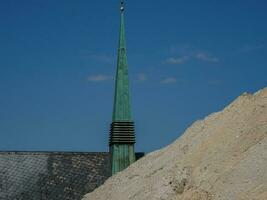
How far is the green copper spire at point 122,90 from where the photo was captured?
29.9m

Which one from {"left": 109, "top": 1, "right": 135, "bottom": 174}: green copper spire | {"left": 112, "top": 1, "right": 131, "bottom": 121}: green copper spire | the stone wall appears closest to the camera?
the stone wall

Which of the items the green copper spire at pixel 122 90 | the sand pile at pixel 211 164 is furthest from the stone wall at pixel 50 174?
the sand pile at pixel 211 164

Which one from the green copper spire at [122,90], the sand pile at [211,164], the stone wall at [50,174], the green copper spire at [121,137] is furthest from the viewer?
the green copper spire at [122,90]

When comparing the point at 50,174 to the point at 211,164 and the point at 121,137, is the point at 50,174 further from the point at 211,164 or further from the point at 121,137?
the point at 211,164

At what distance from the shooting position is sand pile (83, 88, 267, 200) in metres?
18.6

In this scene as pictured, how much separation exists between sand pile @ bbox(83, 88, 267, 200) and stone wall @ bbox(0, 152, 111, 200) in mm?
2521

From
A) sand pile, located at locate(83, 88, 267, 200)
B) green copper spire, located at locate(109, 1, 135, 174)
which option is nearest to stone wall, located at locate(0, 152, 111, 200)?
green copper spire, located at locate(109, 1, 135, 174)

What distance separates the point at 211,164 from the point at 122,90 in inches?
429

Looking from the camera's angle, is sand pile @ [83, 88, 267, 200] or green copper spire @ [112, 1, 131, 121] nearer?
sand pile @ [83, 88, 267, 200]

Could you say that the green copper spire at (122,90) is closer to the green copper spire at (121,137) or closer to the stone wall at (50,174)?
the green copper spire at (121,137)

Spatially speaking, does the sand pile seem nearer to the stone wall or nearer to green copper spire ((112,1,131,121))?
the stone wall

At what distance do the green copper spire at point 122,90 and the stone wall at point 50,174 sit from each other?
2092mm

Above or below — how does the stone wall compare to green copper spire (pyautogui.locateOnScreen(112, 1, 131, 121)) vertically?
below

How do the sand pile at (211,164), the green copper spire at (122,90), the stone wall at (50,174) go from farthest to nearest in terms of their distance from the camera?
the green copper spire at (122,90), the stone wall at (50,174), the sand pile at (211,164)
